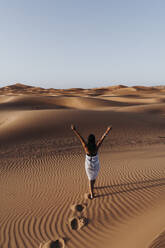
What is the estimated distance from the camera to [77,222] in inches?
173

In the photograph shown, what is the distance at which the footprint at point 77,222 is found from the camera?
4.24 meters

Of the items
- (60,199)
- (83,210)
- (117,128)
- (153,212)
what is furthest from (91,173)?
(117,128)

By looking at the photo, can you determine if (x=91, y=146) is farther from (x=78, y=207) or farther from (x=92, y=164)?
(x=78, y=207)

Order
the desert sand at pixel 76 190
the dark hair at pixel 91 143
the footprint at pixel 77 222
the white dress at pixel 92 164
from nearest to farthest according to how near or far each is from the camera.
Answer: the desert sand at pixel 76 190 < the footprint at pixel 77 222 < the dark hair at pixel 91 143 < the white dress at pixel 92 164

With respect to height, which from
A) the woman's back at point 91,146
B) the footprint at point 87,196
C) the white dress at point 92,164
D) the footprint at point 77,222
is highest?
the woman's back at point 91,146

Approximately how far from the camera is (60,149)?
34.2 feet

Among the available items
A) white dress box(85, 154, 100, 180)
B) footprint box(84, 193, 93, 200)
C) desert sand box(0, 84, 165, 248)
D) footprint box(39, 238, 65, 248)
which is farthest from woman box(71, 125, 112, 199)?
footprint box(39, 238, 65, 248)

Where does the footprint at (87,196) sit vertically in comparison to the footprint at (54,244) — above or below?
above

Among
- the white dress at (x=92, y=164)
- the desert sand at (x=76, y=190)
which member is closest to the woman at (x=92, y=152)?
the white dress at (x=92, y=164)

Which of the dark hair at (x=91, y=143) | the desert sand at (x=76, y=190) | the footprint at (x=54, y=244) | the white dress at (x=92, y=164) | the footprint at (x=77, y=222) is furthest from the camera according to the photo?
the white dress at (x=92, y=164)

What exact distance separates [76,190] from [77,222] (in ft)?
5.24

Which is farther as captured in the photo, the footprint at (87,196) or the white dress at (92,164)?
the footprint at (87,196)

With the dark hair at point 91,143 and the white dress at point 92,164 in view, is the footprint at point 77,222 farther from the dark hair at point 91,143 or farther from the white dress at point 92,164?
the dark hair at point 91,143

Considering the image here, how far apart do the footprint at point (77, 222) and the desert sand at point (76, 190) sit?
0.02 m
